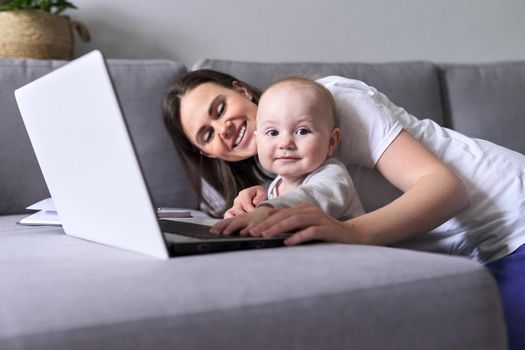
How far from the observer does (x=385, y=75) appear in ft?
7.08

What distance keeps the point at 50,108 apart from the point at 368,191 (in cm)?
64

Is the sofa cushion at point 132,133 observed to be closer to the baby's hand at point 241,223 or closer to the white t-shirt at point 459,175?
the white t-shirt at point 459,175

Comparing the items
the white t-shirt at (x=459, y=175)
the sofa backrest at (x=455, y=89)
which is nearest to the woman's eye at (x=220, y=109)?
the white t-shirt at (x=459, y=175)

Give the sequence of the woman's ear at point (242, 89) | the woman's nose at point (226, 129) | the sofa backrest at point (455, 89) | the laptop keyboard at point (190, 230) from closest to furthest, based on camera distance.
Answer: the laptop keyboard at point (190, 230)
the woman's nose at point (226, 129)
the woman's ear at point (242, 89)
the sofa backrest at point (455, 89)

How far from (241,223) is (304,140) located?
311mm

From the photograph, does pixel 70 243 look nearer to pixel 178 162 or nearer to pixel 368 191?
pixel 368 191

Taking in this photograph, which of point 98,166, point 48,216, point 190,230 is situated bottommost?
point 48,216

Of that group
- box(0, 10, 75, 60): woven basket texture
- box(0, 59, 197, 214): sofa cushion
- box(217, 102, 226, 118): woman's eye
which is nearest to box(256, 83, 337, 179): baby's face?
box(217, 102, 226, 118): woman's eye

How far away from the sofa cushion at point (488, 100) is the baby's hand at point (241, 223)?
1403mm

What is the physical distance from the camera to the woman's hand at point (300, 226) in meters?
0.93

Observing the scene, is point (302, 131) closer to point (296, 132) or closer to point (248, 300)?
point (296, 132)

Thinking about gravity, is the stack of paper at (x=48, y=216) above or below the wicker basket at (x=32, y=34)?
below

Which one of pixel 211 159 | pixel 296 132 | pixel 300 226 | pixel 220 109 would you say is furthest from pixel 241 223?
pixel 211 159

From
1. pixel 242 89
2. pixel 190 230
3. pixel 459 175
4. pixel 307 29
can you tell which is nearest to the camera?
pixel 190 230
